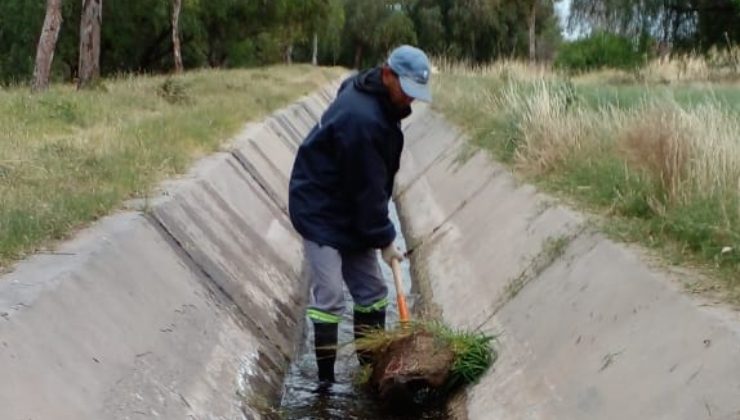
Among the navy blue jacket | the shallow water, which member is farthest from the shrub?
the navy blue jacket

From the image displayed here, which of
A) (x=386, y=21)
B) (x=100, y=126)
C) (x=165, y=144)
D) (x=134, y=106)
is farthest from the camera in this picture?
(x=386, y=21)

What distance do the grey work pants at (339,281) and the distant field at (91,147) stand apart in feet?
5.49

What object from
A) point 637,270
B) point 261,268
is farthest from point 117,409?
point 261,268

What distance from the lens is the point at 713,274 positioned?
602 cm

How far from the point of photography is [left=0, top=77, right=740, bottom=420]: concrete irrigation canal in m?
4.92

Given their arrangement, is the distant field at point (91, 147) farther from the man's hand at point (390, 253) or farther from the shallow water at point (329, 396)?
the man's hand at point (390, 253)

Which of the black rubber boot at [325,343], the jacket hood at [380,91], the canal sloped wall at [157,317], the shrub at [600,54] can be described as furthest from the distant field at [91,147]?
the shrub at [600,54]

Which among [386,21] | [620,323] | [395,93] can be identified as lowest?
[386,21]

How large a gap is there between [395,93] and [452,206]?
253 inches

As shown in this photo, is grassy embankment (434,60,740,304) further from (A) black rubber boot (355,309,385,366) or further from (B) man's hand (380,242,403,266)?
(A) black rubber boot (355,309,385,366)

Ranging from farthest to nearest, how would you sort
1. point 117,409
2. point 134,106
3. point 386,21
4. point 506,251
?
point 386,21 < point 134,106 < point 506,251 < point 117,409

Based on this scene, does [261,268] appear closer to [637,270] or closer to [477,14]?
[637,270]

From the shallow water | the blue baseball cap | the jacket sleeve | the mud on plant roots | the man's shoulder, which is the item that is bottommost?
the shallow water

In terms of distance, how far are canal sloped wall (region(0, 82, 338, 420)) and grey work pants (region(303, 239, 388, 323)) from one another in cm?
65
